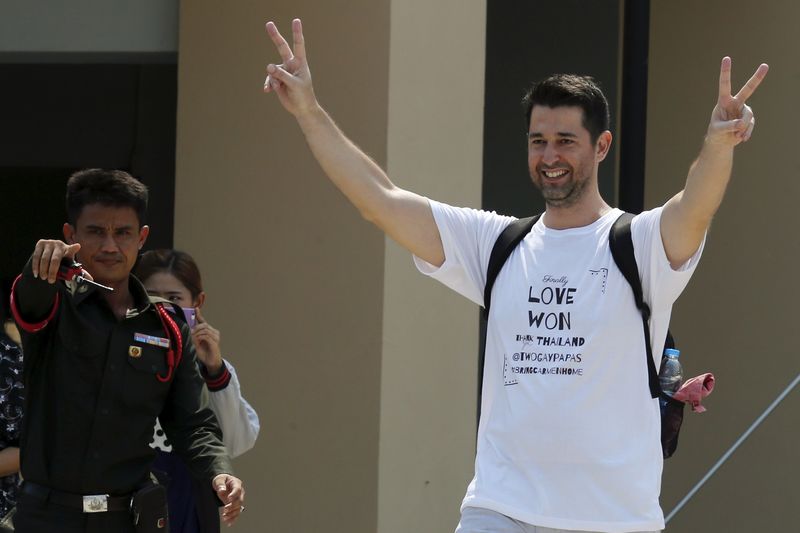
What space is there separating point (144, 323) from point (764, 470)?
519cm

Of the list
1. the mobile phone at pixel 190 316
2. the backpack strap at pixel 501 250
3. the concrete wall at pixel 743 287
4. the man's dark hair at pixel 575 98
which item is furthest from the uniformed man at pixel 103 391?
the concrete wall at pixel 743 287

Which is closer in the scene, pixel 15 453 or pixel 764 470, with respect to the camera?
pixel 15 453

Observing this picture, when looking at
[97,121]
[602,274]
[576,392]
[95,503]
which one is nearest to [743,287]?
[97,121]

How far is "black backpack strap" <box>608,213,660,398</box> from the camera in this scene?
140 inches

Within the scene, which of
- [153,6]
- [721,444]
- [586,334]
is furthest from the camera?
[721,444]

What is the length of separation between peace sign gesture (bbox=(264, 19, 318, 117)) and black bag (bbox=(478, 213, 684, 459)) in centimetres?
68

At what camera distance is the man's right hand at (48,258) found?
3.59 m

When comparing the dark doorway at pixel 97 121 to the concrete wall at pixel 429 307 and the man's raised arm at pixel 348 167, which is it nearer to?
the concrete wall at pixel 429 307

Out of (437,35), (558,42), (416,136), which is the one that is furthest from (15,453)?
(558,42)

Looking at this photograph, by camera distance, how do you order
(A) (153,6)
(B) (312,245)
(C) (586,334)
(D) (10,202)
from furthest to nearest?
(D) (10,202) → (A) (153,6) → (B) (312,245) → (C) (586,334)

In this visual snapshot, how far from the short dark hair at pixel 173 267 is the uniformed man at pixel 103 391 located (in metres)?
0.68

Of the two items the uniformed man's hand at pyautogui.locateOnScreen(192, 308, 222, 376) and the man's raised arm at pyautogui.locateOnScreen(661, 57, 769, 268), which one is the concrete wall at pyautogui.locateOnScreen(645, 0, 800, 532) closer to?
the uniformed man's hand at pyautogui.locateOnScreen(192, 308, 222, 376)

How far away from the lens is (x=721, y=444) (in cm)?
843

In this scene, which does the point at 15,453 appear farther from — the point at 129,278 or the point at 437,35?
the point at 437,35
